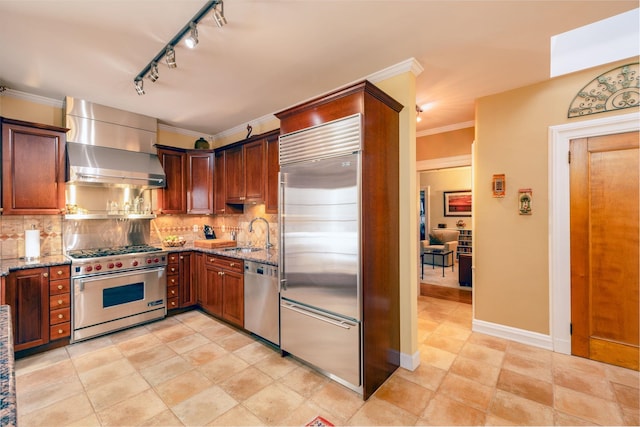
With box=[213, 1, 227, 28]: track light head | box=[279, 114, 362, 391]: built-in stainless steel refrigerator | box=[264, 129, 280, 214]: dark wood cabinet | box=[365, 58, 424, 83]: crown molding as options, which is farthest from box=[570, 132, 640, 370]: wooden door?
box=[213, 1, 227, 28]: track light head

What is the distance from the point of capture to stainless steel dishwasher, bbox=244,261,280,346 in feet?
9.60

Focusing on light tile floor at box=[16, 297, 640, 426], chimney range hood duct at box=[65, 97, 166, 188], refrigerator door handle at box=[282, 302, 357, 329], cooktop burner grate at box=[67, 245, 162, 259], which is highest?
chimney range hood duct at box=[65, 97, 166, 188]

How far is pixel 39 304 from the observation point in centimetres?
288

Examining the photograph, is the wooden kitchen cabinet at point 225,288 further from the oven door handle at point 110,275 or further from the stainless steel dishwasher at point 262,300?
the oven door handle at point 110,275

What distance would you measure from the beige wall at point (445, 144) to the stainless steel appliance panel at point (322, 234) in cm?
265

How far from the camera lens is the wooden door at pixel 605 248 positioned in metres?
2.55

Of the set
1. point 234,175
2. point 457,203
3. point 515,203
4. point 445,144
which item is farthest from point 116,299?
point 457,203

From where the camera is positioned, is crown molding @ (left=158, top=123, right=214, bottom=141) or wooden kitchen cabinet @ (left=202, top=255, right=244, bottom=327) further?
crown molding @ (left=158, top=123, right=214, bottom=141)

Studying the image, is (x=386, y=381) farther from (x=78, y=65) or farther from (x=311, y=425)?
(x=78, y=65)

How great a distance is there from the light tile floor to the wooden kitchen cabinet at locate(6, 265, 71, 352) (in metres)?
0.20

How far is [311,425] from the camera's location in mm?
1916

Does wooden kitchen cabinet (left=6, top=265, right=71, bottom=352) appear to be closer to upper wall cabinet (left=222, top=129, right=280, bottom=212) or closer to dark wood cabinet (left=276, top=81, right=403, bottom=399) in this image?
upper wall cabinet (left=222, top=129, right=280, bottom=212)

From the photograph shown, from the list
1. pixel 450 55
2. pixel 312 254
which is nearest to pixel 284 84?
pixel 450 55

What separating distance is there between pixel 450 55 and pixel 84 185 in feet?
14.3
